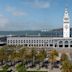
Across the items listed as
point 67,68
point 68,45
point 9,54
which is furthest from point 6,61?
point 68,45

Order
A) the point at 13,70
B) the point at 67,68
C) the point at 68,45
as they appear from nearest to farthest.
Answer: the point at 67,68, the point at 13,70, the point at 68,45

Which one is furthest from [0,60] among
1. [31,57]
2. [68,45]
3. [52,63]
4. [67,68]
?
[68,45]

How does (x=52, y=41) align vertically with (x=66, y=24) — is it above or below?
below

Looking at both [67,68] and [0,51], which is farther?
[0,51]

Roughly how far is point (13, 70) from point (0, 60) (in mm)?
3860

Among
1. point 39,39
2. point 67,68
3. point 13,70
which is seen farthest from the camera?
point 39,39

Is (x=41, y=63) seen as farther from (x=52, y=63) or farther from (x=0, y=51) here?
(x=0, y=51)

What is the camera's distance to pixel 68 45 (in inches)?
1640

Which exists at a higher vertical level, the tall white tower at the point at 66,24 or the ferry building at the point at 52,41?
the tall white tower at the point at 66,24

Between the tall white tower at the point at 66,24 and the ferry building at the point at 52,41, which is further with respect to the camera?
the ferry building at the point at 52,41

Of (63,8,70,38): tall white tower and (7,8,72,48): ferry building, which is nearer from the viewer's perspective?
(63,8,70,38): tall white tower

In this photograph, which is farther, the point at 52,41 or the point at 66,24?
the point at 52,41

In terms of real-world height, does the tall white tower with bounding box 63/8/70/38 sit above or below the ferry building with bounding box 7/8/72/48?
above

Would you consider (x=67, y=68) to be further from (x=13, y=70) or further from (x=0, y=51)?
(x=0, y=51)
